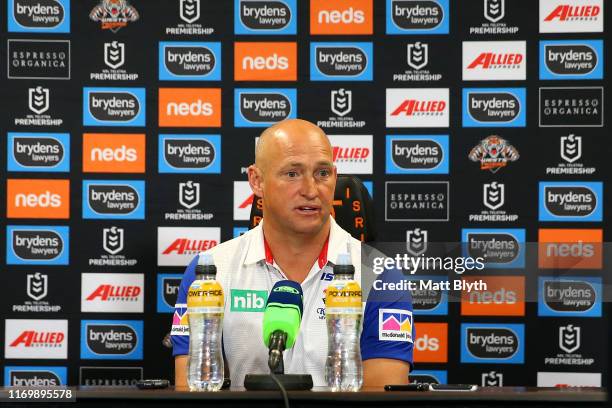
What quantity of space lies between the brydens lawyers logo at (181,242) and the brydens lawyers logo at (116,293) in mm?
178

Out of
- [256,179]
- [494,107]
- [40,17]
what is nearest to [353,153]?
[494,107]

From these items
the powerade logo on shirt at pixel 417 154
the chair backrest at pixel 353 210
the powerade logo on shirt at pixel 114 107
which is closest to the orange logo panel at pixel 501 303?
the powerade logo on shirt at pixel 417 154

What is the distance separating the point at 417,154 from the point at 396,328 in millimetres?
2110

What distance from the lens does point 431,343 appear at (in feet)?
14.5

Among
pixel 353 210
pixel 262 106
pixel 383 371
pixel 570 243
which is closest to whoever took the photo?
pixel 383 371

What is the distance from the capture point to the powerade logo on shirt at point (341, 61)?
4.48 metres

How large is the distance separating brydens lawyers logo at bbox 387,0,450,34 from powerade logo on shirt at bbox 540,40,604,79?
58 cm

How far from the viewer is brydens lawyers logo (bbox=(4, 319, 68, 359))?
4449 millimetres

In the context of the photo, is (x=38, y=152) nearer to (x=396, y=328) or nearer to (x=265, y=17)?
(x=265, y=17)

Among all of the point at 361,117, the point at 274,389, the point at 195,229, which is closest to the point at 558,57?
the point at 361,117

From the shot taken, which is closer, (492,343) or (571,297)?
(492,343)

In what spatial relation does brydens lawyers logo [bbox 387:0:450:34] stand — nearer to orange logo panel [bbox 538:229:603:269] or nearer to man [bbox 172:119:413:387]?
orange logo panel [bbox 538:229:603:269]

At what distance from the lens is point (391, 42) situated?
14.7 ft

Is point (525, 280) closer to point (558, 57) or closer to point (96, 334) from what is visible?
point (558, 57)
